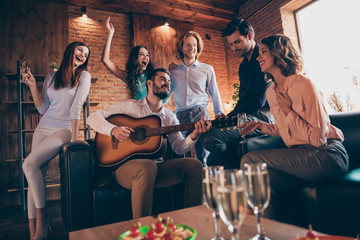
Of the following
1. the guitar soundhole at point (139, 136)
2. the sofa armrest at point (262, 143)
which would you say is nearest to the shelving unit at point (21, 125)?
the guitar soundhole at point (139, 136)

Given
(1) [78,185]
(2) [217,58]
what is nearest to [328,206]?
(1) [78,185]

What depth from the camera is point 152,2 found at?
17.0ft

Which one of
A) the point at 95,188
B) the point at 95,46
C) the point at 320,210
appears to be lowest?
the point at 320,210

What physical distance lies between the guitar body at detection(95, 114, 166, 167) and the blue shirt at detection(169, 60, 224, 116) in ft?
2.39

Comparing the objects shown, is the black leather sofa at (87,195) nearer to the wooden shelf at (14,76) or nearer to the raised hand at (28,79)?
the raised hand at (28,79)

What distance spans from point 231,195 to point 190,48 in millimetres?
2322

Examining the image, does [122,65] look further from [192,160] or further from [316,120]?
[316,120]

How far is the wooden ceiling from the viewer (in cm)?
508

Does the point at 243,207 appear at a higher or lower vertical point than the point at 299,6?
lower

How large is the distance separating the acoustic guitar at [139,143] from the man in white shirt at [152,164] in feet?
0.20

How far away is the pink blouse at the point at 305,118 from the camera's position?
4.54ft

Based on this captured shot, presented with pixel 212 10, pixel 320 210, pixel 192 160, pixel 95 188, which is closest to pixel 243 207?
pixel 320 210

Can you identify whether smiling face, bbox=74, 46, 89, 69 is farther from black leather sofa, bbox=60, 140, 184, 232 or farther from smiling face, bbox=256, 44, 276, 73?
smiling face, bbox=256, 44, 276, 73

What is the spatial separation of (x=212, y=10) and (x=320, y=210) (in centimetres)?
549
